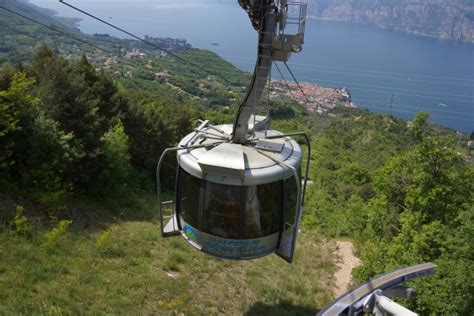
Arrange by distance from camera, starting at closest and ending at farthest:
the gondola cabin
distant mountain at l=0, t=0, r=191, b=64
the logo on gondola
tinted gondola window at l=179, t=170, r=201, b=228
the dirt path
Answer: the gondola cabin < tinted gondola window at l=179, t=170, r=201, b=228 < the logo on gondola < the dirt path < distant mountain at l=0, t=0, r=191, b=64

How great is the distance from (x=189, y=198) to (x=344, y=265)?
9.18 meters

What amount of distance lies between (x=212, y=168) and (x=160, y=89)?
7945 centimetres

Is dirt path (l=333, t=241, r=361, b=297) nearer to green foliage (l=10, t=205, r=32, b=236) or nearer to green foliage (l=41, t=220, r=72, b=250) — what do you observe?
green foliage (l=41, t=220, r=72, b=250)

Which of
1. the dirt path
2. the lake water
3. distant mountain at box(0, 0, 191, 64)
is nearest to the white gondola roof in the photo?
the dirt path

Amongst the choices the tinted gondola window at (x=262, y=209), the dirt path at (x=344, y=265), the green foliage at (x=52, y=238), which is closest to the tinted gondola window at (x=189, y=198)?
the tinted gondola window at (x=262, y=209)

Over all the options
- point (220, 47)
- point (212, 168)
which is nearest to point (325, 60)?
point (220, 47)

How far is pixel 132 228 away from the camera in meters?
12.8

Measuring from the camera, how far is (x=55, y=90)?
1533 cm

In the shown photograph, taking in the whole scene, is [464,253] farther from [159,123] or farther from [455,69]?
[455,69]

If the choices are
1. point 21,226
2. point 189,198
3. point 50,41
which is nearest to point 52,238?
point 21,226

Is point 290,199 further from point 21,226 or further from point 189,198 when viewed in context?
point 21,226

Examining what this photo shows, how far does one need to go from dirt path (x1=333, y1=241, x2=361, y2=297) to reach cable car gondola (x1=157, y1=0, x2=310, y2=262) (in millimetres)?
6153

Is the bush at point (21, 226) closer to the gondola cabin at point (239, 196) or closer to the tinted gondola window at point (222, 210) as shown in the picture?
the gondola cabin at point (239, 196)

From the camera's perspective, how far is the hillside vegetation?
8.12 m
